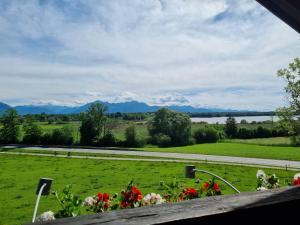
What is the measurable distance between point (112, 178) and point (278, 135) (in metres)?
46.6

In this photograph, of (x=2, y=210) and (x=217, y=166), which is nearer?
(x=2, y=210)

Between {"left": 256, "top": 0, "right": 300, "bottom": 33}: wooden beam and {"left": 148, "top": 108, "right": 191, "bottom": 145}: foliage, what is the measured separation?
56.0 metres

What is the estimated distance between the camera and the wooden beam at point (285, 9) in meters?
1.21

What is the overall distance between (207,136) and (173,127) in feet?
21.4

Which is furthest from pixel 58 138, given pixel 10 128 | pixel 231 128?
pixel 231 128

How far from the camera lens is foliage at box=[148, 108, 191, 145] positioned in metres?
57.6

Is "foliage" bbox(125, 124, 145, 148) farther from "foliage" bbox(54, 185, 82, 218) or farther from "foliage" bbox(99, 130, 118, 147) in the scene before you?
"foliage" bbox(54, 185, 82, 218)

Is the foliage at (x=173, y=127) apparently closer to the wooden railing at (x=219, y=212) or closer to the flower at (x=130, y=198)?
the flower at (x=130, y=198)

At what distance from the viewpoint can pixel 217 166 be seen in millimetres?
27203

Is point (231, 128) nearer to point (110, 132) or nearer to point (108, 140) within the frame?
point (110, 132)

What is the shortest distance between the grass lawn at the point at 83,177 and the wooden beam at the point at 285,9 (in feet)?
41.4

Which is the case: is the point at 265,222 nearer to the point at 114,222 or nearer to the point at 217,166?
the point at 114,222

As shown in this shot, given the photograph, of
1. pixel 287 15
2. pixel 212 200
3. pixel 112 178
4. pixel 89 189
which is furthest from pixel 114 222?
pixel 112 178

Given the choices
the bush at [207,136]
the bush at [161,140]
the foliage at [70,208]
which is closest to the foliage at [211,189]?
the foliage at [70,208]
